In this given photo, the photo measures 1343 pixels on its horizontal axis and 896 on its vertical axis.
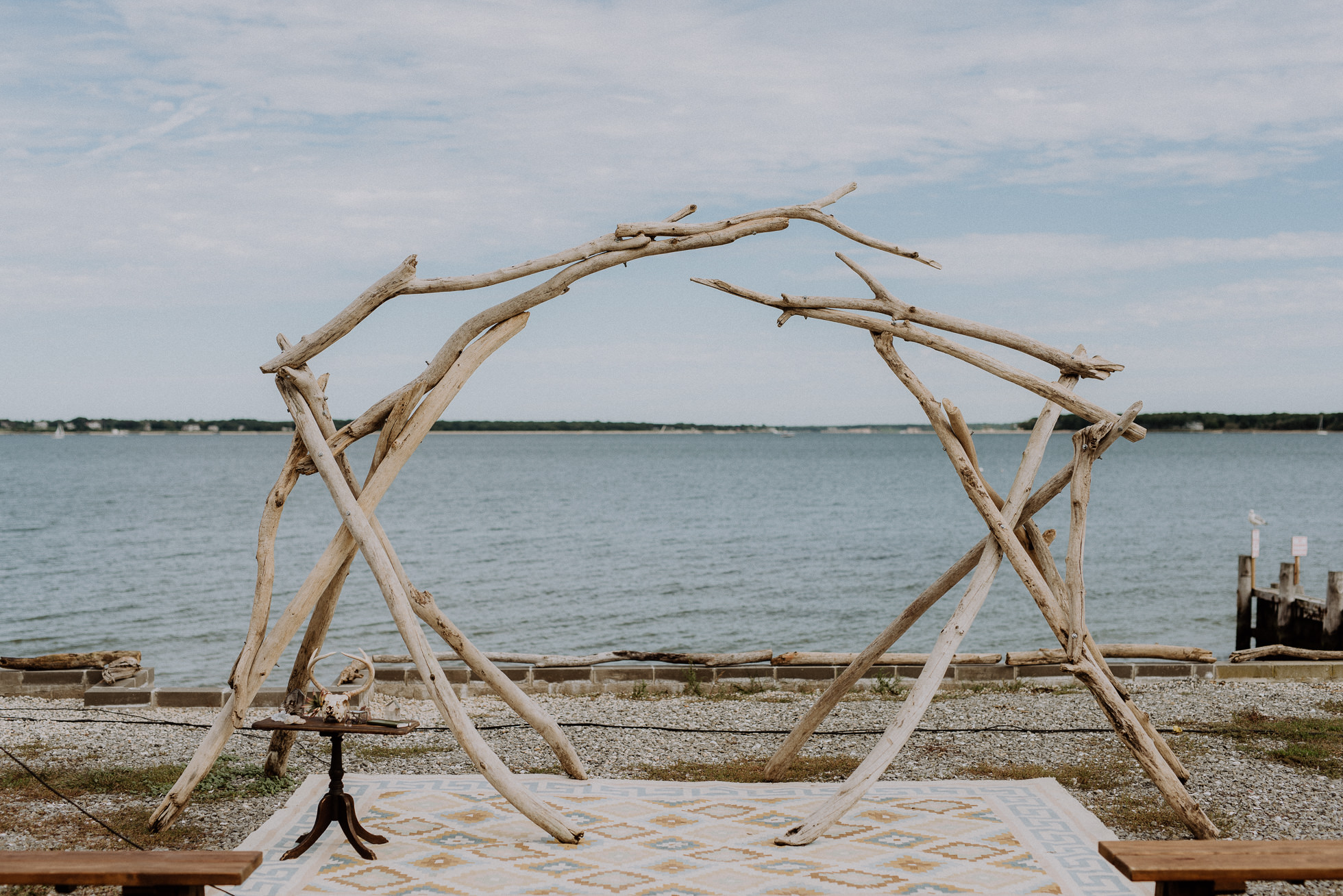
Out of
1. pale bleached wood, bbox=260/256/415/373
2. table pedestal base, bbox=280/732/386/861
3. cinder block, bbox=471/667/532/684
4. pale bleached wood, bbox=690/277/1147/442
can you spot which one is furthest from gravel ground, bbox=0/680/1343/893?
pale bleached wood, bbox=260/256/415/373

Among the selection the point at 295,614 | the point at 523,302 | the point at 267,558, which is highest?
the point at 523,302

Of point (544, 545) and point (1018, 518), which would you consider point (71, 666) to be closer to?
point (1018, 518)

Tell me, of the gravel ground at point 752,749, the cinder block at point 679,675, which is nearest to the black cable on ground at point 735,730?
the gravel ground at point 752,749

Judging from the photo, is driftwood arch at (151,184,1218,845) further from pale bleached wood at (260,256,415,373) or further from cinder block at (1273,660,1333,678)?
cinder block at (1273,660,1333,678)

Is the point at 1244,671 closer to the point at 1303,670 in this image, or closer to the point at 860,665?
the point at 1303,670

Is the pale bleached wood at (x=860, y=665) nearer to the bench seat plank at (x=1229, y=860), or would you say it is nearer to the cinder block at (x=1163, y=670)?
the bench seat plank at (x=1229, y=860)

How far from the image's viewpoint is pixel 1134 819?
20.2 ft

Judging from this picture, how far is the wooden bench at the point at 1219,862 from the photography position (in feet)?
12.1

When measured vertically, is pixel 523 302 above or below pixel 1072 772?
above

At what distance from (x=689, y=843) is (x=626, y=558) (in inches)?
924

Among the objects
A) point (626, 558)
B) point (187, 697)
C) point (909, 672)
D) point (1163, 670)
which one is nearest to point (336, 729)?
point (187, 697)

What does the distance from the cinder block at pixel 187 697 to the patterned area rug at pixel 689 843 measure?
287 centimetres

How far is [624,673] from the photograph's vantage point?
32.9 ft

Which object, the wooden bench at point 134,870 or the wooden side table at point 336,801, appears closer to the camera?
the wooden bench at point 134,870
